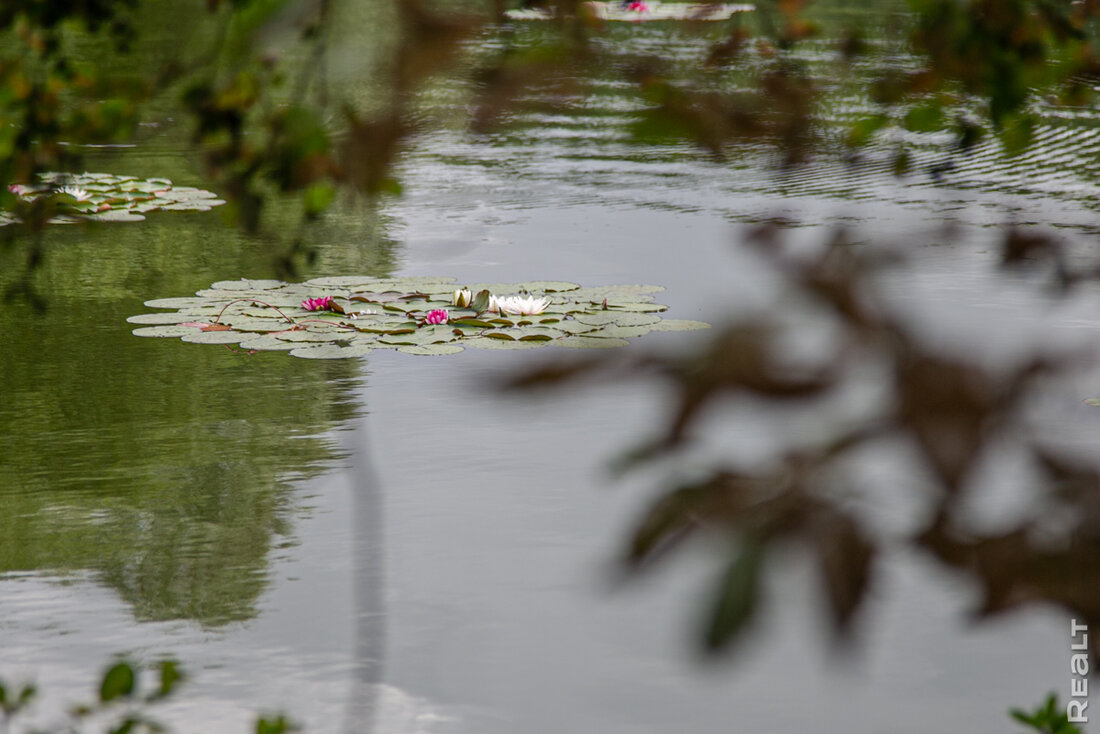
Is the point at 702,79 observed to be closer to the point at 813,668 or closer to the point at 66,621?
the point at 813,668

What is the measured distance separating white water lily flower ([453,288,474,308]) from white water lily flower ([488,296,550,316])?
0.31ft

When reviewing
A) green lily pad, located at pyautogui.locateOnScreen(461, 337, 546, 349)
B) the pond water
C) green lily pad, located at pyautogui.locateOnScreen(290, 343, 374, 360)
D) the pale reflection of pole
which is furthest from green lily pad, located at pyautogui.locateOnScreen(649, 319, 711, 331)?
the pale reflection of pole

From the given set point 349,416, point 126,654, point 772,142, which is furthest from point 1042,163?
point 772,142

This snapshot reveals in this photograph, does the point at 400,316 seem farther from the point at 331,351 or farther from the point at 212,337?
the point at 212,337

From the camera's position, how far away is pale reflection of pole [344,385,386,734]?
107 inches

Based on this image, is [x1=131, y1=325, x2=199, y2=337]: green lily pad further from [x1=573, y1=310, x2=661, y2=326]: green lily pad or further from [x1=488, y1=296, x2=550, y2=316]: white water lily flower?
[x1=573, y1=310, x2=661, y2=326]: green lily pad

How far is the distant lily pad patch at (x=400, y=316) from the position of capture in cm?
527

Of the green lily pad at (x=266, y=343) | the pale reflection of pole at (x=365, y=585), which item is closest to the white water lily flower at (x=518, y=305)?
the green lily pad at (x=266, y=343)

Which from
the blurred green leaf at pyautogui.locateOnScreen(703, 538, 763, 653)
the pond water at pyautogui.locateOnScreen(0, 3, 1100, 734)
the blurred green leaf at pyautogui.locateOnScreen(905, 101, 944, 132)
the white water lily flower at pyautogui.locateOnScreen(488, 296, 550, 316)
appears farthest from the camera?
the white water lily flower at pyautogui.locateOnScreen(488, 296, 550, 316)

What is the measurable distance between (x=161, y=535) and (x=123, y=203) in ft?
17.3

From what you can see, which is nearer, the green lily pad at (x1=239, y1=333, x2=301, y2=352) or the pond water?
the pond water

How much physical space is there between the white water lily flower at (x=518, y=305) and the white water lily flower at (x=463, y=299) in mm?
94

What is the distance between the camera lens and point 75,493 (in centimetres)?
372

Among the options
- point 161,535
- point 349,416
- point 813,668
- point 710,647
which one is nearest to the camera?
point 710,647
